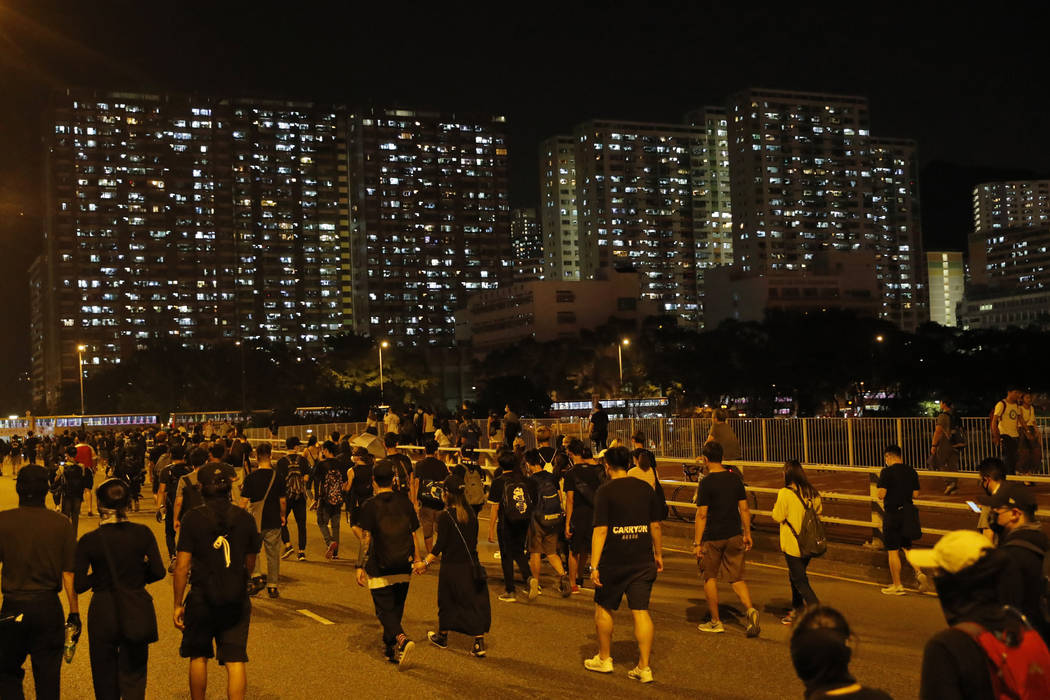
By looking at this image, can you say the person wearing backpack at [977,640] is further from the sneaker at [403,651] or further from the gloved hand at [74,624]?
the sneaker at [403,651]

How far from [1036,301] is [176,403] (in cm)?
15699

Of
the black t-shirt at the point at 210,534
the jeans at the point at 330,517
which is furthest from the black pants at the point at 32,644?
the jeans at the point at 330,517

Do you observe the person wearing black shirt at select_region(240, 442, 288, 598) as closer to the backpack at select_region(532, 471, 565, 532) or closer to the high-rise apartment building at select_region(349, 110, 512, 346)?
the backpack at select_region(532, 471, 565, 532)

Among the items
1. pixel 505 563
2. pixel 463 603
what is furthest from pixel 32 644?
pixel 505 563

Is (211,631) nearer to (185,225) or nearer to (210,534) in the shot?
(210,534)

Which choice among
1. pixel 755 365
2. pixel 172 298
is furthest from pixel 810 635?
A: pixel 172 298

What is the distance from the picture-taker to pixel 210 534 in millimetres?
6840

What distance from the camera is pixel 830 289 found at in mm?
142250

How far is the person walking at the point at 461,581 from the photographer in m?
8.59

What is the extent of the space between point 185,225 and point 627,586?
182m

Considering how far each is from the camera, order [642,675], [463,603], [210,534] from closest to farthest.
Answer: [210,534] → [642,675] → [463,603]

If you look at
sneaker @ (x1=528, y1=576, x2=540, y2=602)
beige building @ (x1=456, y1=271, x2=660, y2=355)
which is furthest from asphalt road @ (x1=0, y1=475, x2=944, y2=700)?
beige building @ (x1=456, y1=271, x2=660, y2=355)

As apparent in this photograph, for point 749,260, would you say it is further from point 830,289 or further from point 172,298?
point 172,298

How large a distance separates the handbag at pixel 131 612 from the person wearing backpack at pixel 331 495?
339 inches
